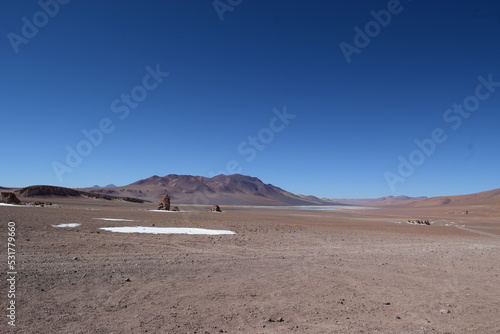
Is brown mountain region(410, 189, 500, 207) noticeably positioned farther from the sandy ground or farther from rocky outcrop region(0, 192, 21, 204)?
rocky outcrop region(0, 192, 21, 204)

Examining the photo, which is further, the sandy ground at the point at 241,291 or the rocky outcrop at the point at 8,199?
the rocky outcrop at the point at 8,199

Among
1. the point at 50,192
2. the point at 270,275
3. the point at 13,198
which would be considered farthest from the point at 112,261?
the point at 50,192

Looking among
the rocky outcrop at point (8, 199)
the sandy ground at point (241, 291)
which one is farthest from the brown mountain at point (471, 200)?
the rocky outcrop at point (8, 199)

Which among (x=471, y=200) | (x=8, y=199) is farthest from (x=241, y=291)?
(x=471, y=200)

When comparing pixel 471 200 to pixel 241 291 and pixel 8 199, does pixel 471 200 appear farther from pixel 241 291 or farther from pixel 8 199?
pixel 241 291

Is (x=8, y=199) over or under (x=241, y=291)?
over

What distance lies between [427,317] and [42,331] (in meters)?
6.22

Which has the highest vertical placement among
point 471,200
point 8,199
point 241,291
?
point 471,200

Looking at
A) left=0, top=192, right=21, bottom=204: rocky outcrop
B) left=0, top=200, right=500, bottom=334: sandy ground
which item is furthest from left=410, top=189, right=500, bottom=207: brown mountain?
left=0, top=192, right=21, bottom=204: rocky outcrop

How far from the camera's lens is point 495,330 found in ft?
17.7

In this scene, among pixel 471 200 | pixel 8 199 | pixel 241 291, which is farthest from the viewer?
pixel 471 200

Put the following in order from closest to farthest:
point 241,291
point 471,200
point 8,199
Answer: point 241,291 < point 8,199 < point 471,200

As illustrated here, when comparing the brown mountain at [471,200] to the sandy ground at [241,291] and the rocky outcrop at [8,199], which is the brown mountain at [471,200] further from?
the rocky outcrop at [8,199]

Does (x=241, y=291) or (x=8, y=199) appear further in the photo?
(x=8, y=199)
